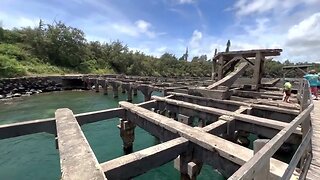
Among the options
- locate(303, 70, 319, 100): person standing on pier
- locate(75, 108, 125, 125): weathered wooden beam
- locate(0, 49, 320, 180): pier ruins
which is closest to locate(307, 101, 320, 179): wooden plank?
locate(0, 49, 320, 180): pier ruins

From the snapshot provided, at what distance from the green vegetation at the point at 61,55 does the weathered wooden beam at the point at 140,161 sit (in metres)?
34.1

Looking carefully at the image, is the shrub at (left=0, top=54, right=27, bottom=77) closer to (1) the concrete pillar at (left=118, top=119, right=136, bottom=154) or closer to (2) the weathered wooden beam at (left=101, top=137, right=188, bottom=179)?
(1) the concrete pillar at (left=118, top=119, right=136, bottom=154)

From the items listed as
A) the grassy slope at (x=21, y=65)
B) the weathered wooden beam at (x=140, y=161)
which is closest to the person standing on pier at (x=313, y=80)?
the weathered wooden beam at (x=140, y=161)

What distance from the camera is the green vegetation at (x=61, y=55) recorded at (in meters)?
36.2

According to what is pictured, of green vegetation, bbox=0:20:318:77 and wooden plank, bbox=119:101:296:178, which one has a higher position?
green vegetation, bbox=0:20:318:77

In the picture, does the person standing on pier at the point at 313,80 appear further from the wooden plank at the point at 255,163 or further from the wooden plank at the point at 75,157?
the wooden plank at the point at 75,157

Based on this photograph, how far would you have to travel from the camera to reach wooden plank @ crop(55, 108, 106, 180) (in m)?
2.63

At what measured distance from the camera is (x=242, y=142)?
955 cm

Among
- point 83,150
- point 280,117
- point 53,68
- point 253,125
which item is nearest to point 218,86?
point 280,117

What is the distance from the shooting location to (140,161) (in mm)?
3402

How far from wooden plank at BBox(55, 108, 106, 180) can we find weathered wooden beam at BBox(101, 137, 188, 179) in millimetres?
273

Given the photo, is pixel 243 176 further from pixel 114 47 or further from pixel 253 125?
pixel 114 47

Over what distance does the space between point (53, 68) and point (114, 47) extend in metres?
20.0

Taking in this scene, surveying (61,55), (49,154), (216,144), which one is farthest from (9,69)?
(216,144)
